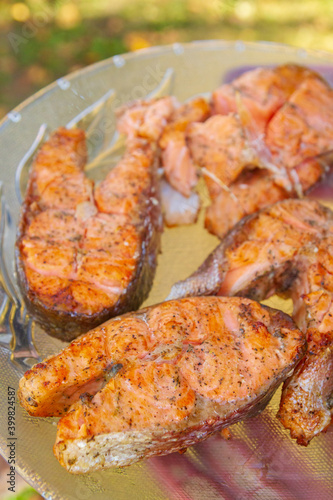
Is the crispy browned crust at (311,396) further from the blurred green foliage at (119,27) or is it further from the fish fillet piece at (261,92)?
the blurred green foliage at (119,27)

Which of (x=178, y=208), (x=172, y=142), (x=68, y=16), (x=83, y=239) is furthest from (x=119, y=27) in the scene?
(x=83, y=239)

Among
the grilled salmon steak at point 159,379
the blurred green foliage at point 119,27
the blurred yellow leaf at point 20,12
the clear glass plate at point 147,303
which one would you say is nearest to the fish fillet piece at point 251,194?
the clear glass plate at point 147,303

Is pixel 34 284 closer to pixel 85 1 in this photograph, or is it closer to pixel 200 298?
pixel 200 298

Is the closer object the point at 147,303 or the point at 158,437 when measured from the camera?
the point at 158,437

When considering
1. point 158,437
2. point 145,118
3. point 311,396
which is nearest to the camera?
point 158,437

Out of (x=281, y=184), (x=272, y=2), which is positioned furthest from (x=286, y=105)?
(x=272, y=2)

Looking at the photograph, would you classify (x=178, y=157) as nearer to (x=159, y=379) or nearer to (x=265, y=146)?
(x=265, y=146)
